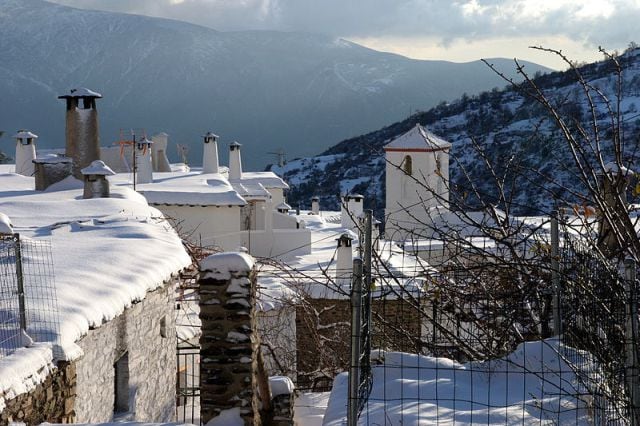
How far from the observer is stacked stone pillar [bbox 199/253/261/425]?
7770 millimetres

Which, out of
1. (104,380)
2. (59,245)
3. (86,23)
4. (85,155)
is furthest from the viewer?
(86,23)

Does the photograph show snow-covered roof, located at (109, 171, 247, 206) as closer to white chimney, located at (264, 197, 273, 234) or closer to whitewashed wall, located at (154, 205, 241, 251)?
whitewashed wall, located at (154, 205, 241, 251)

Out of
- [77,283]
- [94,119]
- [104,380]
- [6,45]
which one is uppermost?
[6,45]

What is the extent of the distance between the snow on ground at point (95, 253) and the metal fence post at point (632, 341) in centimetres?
401

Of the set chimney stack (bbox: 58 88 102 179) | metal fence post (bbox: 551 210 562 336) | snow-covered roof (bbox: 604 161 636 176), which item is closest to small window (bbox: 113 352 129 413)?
metal fence post (bbox: 551 210 562 336)

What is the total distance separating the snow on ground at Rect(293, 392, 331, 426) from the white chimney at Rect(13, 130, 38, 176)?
603 inches

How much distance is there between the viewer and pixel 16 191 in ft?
62.8

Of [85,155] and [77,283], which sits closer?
[77,283]

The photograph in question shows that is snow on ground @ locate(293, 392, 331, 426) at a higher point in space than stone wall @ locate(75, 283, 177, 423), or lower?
lower

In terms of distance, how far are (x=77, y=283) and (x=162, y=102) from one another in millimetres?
138023

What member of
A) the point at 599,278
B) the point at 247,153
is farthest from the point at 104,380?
the point at 247,153

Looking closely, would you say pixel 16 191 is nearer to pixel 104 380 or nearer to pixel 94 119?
pixel 94 119

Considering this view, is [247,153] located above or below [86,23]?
below

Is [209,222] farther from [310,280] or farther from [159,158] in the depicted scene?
[159,158]
